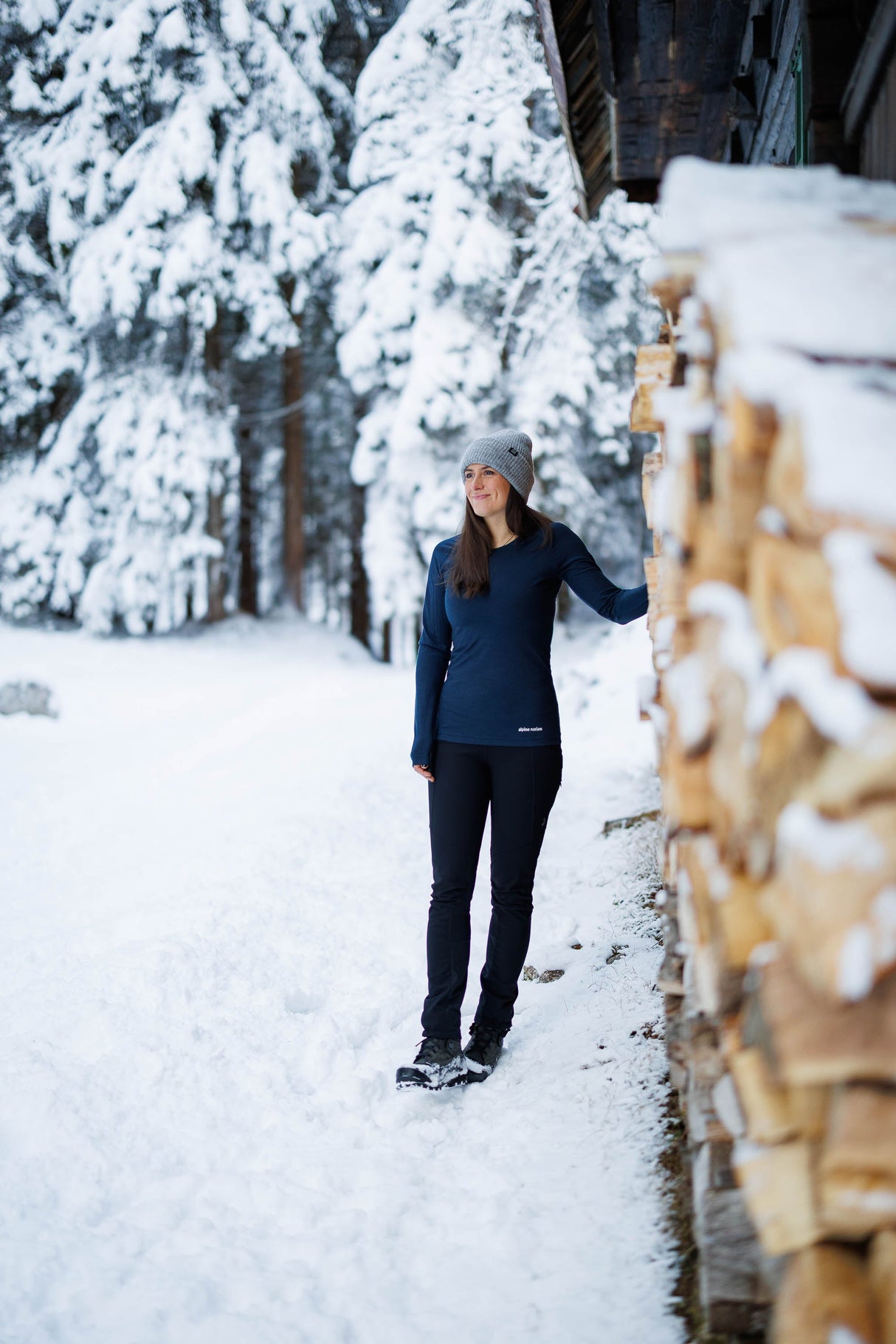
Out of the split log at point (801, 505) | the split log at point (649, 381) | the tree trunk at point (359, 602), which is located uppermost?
the split log at point (649, 381)

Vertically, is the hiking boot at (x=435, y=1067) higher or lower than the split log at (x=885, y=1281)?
lower

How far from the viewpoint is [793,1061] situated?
1354mm

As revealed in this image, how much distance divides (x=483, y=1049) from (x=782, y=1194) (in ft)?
6.63

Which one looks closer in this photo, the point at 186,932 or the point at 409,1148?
the point at 409,1148

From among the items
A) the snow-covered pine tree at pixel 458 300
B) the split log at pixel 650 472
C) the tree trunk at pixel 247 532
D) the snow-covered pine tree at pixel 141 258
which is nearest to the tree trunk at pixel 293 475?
the tree trunk at pixel 247 532

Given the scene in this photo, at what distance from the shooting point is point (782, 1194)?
4.96 ft

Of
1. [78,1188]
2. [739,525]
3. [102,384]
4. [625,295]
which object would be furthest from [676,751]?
[102,384]

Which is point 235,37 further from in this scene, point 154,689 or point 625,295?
point 154,689

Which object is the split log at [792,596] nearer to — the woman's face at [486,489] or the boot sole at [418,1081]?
the woman's face at [486,489]

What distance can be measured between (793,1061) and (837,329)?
103cm

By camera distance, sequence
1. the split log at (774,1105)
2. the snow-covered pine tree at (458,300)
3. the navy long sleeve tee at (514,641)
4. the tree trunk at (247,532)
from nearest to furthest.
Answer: the split log at (774,1105) < the navy long sleeve tee at (514,641) < the snow-covered pine tree at (458,300) < the tree trunk at (247,532)

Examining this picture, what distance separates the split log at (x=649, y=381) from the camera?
2.46 m

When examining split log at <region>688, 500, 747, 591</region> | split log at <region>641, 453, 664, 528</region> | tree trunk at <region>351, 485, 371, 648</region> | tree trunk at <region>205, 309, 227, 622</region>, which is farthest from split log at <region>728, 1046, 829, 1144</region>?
tree trunk at <region>351, 485, 371, 648</region>

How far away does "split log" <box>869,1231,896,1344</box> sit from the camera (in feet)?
4.50
